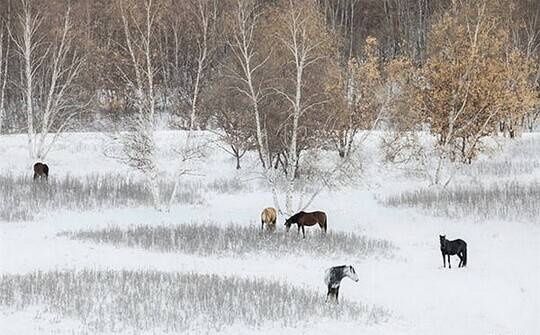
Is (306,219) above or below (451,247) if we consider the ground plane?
above

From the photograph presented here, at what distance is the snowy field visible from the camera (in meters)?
12.0

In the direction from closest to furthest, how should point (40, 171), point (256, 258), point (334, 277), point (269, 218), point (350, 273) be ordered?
point (334, 277)
point (350, 273)
point (256, 258)
point (269, 218)
point (40, 171)

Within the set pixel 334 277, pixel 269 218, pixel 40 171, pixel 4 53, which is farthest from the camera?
pixel 4 53

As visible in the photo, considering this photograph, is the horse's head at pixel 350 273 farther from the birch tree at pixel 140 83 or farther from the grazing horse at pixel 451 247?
the birch tree at pixel 140 83

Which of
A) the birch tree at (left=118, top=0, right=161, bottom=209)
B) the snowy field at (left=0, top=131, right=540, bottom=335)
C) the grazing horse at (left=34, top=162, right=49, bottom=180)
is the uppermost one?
the birch tree at (left=118, top=0, right=161, bottom=209)

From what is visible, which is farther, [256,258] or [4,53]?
[4,53]

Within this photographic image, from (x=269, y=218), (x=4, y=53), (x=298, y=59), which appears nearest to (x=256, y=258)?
(x=269, y=218)

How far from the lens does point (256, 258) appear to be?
712 inches

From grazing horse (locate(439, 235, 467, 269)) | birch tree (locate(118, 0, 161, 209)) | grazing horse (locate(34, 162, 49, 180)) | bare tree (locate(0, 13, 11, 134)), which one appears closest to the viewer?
grazing horse (locate(439, 235, 467, 269))

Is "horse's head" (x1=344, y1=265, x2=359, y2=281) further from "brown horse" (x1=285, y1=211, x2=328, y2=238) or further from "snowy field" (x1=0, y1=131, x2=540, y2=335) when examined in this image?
"brown horse" (x1=285, y1=211, x2=328, y2=238)

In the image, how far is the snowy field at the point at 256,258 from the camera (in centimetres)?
1204

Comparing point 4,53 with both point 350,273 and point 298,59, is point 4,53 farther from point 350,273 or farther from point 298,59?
point 350,273

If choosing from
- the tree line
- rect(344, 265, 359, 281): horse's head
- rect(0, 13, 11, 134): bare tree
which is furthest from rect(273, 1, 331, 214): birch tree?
rect(0, 13, 11, 134): bare tree

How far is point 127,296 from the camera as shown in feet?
41.8
